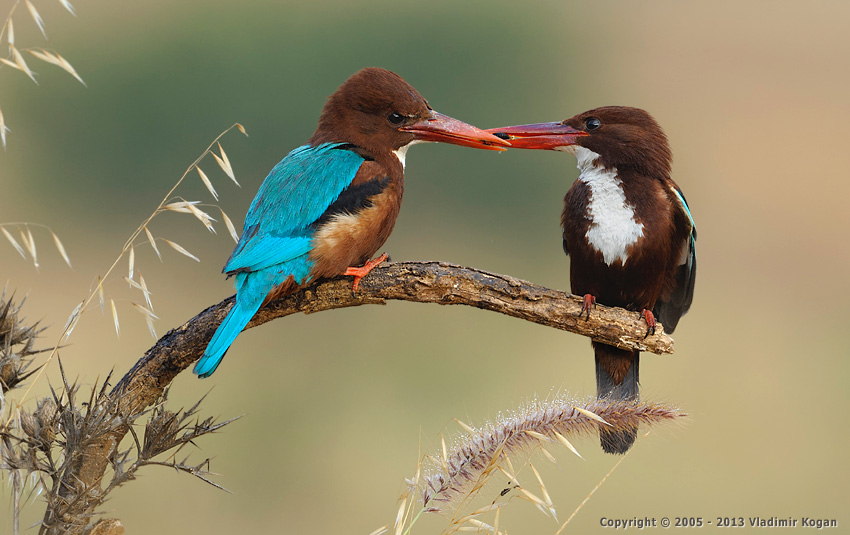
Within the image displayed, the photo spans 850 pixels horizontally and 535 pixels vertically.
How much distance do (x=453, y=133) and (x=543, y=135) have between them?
0.32 m

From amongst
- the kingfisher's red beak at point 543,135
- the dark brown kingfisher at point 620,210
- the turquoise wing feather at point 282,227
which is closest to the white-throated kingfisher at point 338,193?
the turquoise wing feather at point 282,227

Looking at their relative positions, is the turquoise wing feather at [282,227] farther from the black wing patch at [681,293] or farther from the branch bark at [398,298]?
the black wing patch at [681,293]

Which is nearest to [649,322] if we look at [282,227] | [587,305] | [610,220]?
[587,305]

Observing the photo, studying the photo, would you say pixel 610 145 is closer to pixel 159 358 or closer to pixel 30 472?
pixel 159 358

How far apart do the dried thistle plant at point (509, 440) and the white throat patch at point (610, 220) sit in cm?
50

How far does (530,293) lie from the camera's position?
186cm

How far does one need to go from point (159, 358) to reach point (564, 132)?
122cm

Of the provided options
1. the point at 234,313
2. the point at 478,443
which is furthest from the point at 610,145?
the point at 234,313

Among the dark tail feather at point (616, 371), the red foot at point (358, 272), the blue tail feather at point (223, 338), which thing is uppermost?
the red foot at point (358, 272)

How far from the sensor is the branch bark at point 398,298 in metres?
1.84

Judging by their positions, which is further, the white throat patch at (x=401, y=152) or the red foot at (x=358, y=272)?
the white throat patch at (x=401, y=152)

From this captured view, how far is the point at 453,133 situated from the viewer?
74.9 inches

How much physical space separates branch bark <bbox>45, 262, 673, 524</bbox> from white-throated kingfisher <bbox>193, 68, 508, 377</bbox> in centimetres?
6

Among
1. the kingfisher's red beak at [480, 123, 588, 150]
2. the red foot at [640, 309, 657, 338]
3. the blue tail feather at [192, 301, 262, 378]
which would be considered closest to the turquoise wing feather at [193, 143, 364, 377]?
the blue tail feather at [192, 301, 262, 378]
